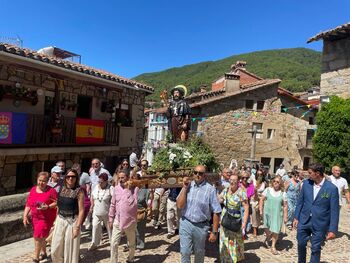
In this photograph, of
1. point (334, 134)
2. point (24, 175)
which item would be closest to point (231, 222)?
point (24, 175)

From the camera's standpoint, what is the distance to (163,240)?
710cm

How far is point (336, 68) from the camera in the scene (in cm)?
1462

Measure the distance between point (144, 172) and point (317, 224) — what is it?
2984 millimetres

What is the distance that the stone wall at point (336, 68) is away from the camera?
14211 millimetres

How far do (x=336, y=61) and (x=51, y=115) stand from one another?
11995 millimetres

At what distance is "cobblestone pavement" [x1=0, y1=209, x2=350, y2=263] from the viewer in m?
5.89

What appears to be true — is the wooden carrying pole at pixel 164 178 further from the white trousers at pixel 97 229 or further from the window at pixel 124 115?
the window at pixel 124 115

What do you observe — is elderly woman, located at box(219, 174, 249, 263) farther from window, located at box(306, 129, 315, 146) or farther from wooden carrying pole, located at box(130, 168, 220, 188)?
window, located at box(306, 129, 315, 146)

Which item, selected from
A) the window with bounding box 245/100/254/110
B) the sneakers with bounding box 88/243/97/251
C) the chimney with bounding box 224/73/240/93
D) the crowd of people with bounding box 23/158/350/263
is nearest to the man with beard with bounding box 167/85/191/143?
the crowd of people with bounding box 23/158/350/263

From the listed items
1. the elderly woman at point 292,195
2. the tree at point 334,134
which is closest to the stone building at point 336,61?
the tree at point 334,134

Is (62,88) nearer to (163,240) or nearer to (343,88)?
(163,240)

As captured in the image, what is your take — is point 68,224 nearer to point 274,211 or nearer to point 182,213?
point 182,213

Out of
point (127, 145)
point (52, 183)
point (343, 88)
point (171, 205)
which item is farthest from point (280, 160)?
point (52, 183)

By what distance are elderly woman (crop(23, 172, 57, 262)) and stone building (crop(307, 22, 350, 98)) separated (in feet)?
42.6
